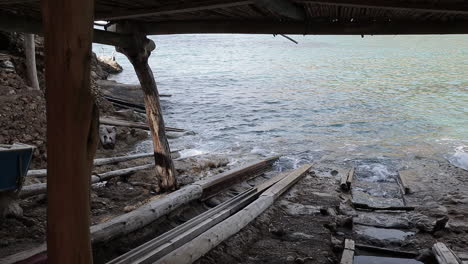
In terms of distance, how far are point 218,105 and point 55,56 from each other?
19.1m

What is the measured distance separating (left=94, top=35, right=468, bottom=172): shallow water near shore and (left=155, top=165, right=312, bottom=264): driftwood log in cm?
425

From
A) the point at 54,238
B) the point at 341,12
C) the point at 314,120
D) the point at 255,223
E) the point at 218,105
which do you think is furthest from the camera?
the point at 218,105

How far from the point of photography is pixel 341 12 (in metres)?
5.04

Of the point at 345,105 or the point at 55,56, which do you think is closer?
the point at 55,56

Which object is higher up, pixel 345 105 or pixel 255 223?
pixel 345 105

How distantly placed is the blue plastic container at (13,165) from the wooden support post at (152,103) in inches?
95.4

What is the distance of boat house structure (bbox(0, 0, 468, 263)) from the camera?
1.92 meters

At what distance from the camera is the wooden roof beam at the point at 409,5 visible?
13.7ft

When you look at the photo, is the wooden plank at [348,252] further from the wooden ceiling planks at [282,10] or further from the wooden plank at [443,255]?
the wooden ceiling planks at [282,10]

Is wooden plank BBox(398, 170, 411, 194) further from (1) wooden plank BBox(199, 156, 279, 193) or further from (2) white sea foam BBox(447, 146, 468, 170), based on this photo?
(1) wooden plank BBox(199, 156, 279, 193)

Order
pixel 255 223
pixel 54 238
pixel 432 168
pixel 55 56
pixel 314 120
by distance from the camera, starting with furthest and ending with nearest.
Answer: pixel 314 120 → pixel 432 168 → pixel 255 223 → pixel 54 238 → pixel 55 56

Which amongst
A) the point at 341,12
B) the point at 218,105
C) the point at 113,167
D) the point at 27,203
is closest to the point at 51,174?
the point at 341,12

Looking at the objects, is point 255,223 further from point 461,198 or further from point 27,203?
point 461,198

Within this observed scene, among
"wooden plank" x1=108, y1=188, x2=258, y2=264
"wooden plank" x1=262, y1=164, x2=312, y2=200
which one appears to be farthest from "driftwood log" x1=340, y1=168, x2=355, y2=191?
"wooden plank" x1=108, y1=188, x2=258, y2=264
